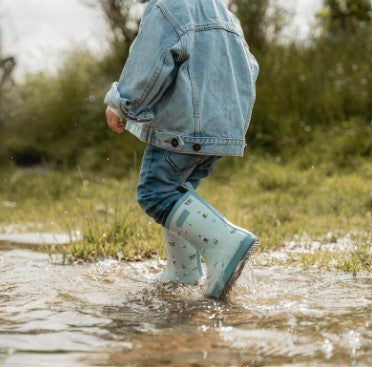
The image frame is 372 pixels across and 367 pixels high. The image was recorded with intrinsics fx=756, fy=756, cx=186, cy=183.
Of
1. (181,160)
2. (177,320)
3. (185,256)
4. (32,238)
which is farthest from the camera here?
(32,238)

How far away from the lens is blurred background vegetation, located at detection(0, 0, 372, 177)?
801cm

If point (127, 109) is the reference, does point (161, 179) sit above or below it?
below

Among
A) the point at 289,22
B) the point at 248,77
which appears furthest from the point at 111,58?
the point at 248,77

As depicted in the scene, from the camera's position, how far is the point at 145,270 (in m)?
3.68

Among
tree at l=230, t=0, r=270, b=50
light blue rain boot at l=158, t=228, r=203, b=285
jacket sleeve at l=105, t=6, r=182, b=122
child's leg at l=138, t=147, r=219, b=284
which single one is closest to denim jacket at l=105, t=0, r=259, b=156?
jacket sleeve at l=105, t=6, r=182, b=122

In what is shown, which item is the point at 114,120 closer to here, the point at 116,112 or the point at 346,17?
the point at 116,112

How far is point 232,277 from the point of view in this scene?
9.63 feet

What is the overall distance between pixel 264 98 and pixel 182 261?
5404mm

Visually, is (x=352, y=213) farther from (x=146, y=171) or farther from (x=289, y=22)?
(x=289, y=22)

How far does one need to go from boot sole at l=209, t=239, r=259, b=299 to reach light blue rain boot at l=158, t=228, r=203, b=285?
0.39m

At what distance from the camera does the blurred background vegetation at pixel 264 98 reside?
8008 mm

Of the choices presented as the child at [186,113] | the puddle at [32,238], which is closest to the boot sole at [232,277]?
the child at [186,113]

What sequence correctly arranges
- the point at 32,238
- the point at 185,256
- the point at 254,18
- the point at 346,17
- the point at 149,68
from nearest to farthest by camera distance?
the point at 149,68
the point at 185,256
the point at 32,238
the point at 254,18
the point at 346,17

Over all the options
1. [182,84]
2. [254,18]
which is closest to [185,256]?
[182,84]
